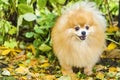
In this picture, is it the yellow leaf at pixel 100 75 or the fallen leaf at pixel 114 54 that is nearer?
the yellow leaf at pixel 100 75

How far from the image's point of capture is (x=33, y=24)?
4289mm

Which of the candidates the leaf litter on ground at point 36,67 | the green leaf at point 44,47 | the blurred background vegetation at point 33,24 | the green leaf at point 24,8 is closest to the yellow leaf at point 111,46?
the blurred background vegetation at point 33,24

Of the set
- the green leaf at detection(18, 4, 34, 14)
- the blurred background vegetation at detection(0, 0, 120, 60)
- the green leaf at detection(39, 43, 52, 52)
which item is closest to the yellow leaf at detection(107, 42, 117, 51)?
the blurred background vegetation at detection(0, 0, 120, 60)

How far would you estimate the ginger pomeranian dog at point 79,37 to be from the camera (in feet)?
11.0

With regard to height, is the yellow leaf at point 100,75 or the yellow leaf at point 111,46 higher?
the yellow leaf at point 111,46

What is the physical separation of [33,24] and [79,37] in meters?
1.01

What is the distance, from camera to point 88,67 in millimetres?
3633

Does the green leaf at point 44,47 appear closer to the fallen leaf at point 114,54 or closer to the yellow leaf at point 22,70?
the yellow leaf at point 22,70

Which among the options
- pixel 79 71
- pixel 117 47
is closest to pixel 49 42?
pixel 79 71

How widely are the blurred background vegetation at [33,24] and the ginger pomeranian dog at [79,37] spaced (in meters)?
0.30

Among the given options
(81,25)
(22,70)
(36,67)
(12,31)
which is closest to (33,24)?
(12,31)

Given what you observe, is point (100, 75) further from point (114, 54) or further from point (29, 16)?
point (29, 16)

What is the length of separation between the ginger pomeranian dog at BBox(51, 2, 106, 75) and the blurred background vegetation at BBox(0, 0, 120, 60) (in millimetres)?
302

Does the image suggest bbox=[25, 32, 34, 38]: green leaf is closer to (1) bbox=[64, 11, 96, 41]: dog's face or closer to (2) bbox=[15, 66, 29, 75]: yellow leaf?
(2) bbox=[15, 66, 29, 75]: yellow leaf
